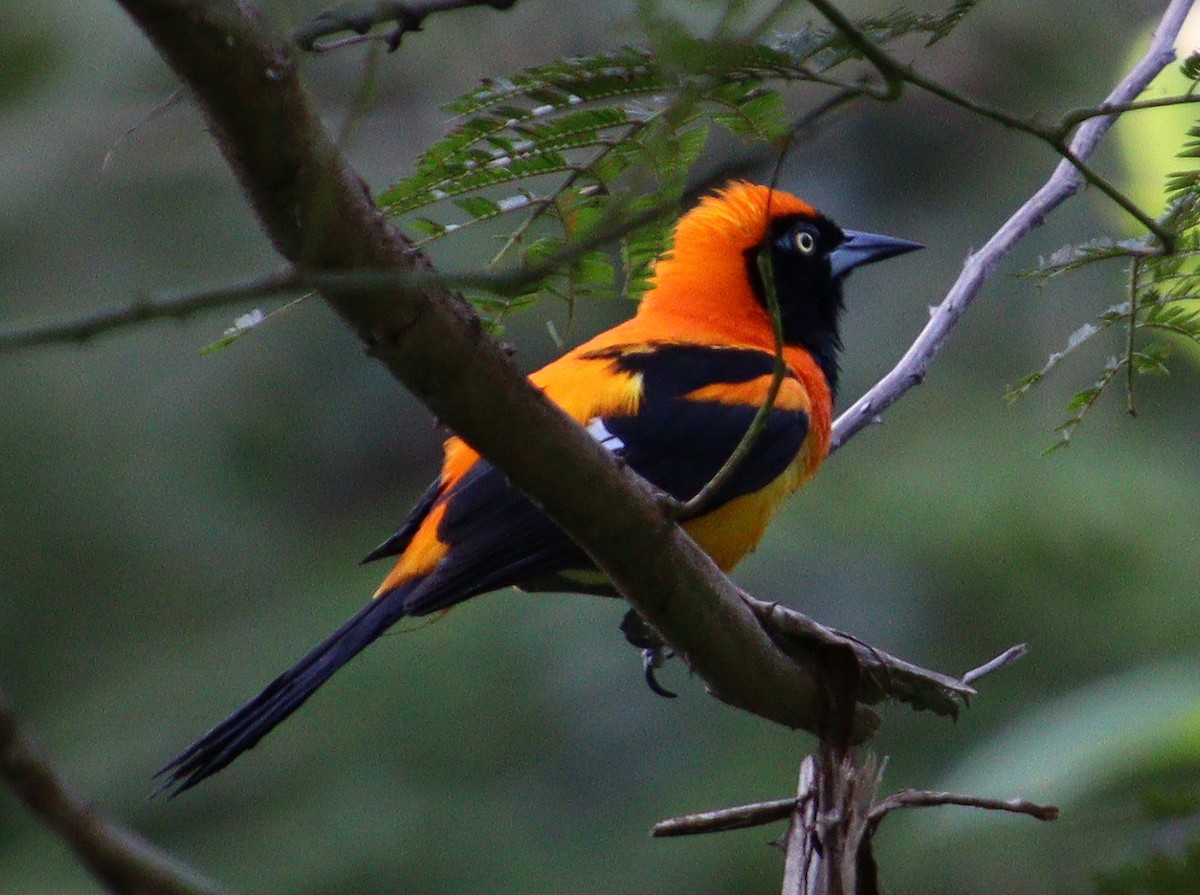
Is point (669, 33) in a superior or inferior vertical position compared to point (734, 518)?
superior

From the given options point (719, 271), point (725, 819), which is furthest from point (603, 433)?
point (725, 819)

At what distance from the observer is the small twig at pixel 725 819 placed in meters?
2.24

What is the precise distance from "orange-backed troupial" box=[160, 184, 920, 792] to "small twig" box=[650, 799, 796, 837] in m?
0.88

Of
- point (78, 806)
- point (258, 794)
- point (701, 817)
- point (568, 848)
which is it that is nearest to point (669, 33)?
point (78, 806)

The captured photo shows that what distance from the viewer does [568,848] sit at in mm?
6902

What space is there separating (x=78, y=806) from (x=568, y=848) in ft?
20.4

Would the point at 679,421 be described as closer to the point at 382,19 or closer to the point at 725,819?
the point at 725,819

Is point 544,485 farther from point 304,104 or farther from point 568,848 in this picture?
point 568,848

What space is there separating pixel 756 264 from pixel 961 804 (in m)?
2.61

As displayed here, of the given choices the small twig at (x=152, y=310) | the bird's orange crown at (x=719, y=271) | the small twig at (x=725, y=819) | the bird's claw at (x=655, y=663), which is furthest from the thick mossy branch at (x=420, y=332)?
the bird's orange crown at (x=719, y=271)

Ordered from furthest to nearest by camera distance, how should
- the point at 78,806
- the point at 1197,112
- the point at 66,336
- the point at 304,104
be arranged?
the point at 1197,112, the point at 304,104, the point at 66,336, the point at 78,806

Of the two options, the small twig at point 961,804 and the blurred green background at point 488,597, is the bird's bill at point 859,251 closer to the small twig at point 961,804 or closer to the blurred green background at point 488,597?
the blurred green background at point 488,597

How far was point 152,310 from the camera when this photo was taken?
1.25 metres

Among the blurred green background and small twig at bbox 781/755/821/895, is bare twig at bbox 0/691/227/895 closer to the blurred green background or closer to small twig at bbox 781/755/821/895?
small twig at bbox 781/755/821/895
